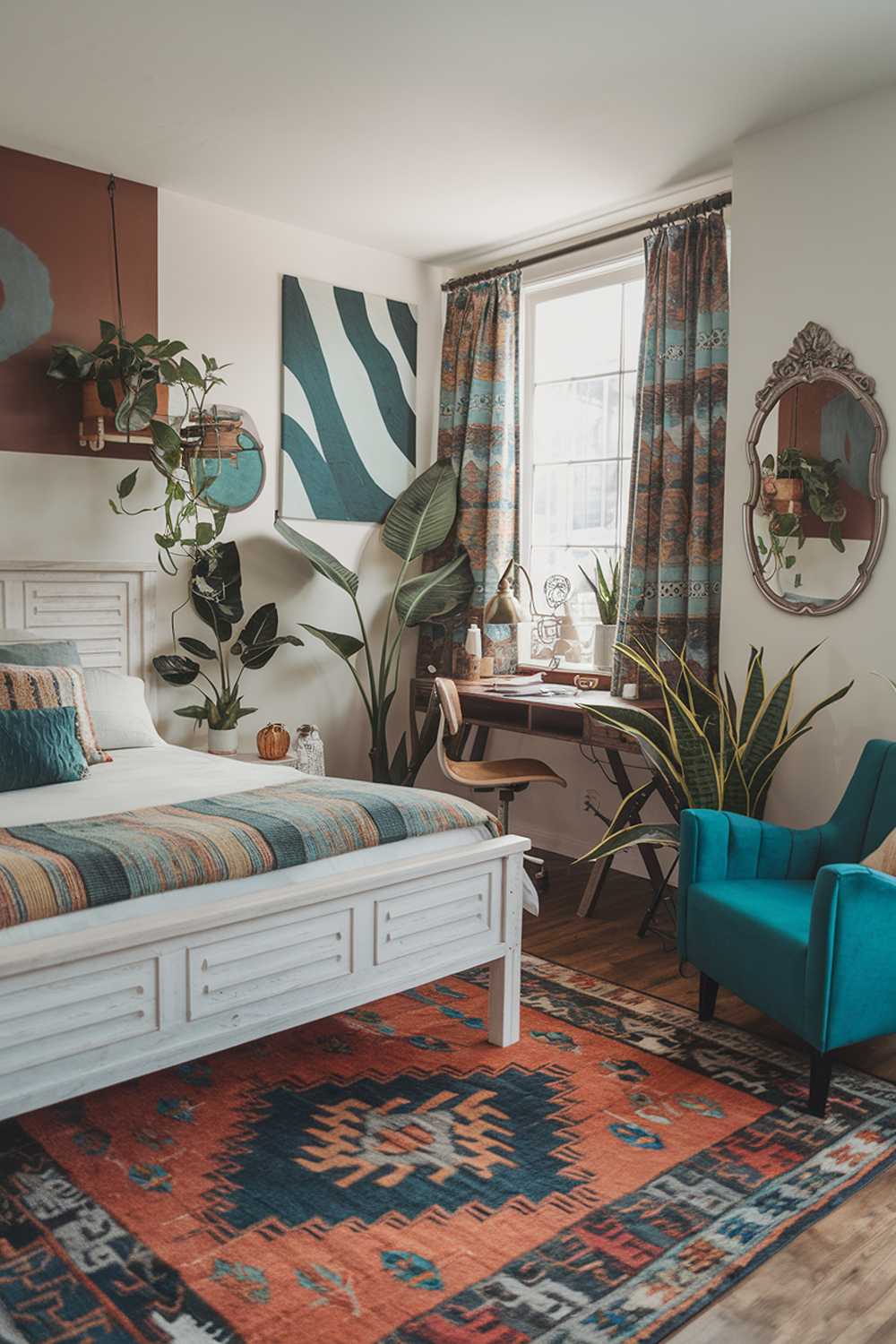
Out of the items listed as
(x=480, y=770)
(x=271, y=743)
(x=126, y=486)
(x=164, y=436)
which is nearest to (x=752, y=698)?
(x=480, y=770)

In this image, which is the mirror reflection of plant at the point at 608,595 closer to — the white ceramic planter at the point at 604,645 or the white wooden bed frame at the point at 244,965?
the white ceramic planter at the point at 604,645

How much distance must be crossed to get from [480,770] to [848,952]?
2070 millimetres

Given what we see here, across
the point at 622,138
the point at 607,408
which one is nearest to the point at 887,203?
the point at 622,138

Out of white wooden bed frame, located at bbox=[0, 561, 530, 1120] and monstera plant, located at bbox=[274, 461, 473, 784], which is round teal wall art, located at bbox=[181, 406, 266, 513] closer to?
monstera plant, located at bbox=[274, 461, 473, 784]

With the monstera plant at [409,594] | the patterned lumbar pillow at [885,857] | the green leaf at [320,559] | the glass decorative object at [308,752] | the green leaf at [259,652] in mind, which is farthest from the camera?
the monstera plant at [409,594]

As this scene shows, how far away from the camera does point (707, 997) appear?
3.22 metres

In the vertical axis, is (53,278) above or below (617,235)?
below

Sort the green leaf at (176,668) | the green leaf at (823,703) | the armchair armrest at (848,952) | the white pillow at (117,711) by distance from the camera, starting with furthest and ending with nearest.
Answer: the green leaf at (176,668) < the white pillow at (117,711) < the green leaf at (823,703) < the armchair armrest at (848,952)

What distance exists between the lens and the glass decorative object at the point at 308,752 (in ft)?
15.0

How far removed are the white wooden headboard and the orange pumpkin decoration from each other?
1.60 feet

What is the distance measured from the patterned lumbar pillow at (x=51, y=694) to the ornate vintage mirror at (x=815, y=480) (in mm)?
2320

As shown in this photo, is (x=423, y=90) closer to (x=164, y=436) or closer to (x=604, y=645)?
(x=164, y=436)

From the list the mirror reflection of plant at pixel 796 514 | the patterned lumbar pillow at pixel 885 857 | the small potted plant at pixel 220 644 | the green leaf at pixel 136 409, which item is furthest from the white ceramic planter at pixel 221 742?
the patterned lumbar pillow at pixel 885 857

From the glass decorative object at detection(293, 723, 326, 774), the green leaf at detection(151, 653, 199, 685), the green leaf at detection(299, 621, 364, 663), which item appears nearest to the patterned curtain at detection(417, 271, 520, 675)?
the green leaf at detection(299, 621, 364, 663)
